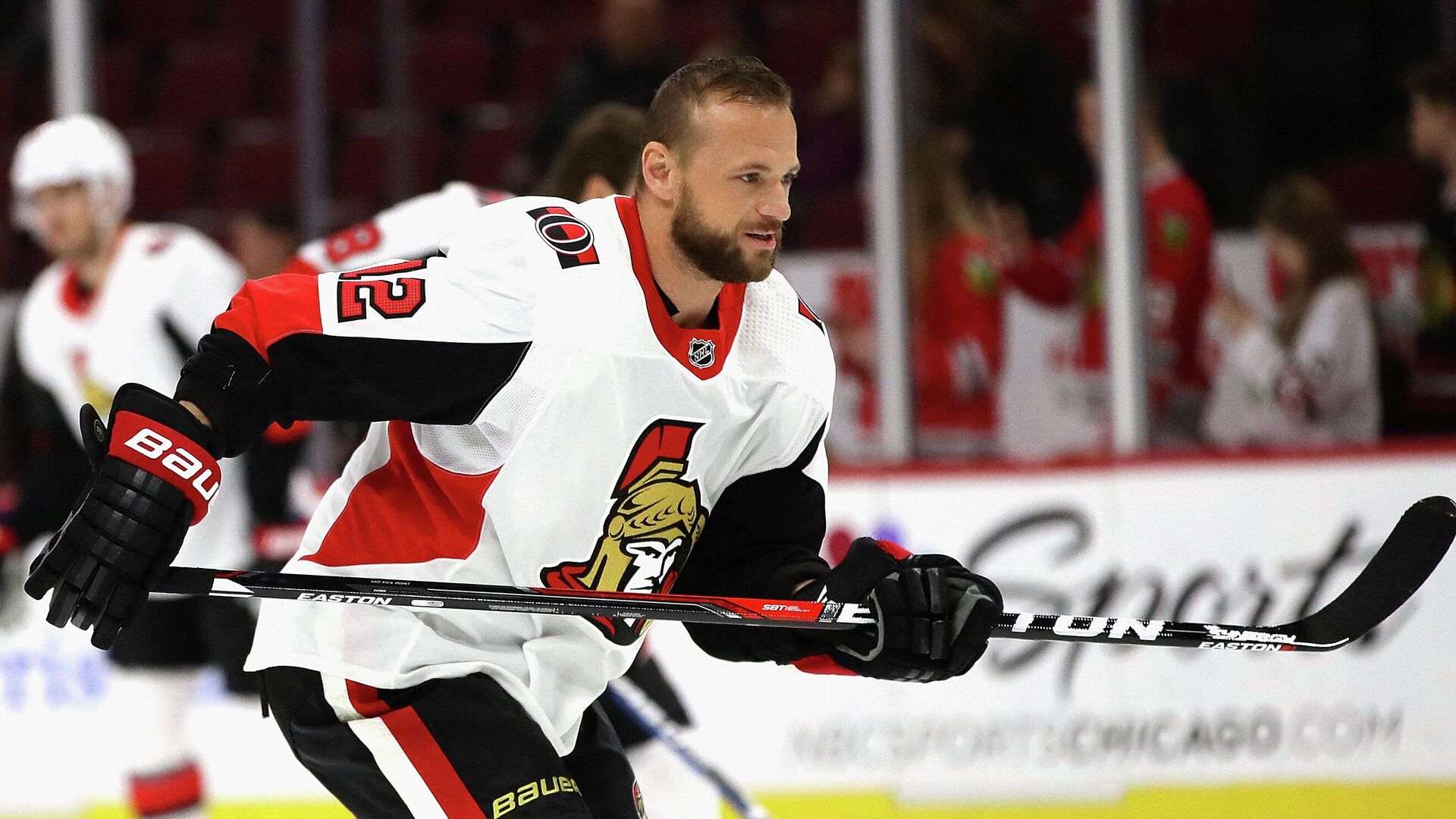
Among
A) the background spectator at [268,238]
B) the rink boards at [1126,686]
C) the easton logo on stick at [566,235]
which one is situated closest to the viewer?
the easton logo on stick at [566,235]

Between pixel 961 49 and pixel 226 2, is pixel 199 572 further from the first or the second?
pixel 226 2

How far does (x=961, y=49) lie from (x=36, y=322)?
240 centimetres

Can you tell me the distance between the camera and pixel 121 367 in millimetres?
4105

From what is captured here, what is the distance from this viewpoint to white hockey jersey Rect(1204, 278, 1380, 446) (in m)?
4.58

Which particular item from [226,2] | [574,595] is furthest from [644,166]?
[226,2]

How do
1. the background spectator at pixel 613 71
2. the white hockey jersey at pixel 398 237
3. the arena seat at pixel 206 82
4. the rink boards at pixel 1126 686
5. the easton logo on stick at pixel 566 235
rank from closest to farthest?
the easton logo on stick at pixel 566 235 < the white hockey jersey at pixel 398 237 < the rink boards at pixel 1126 686 < the background spectator at pixel 613 71 < the arena seat at pixel 206 82

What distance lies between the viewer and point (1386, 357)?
4.60 m

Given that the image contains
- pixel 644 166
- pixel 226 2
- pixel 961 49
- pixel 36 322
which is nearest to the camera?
pixel 644 166

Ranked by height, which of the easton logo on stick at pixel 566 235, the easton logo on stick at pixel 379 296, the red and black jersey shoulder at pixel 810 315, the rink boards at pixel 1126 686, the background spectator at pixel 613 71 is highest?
the background spectator at pixel 613 71

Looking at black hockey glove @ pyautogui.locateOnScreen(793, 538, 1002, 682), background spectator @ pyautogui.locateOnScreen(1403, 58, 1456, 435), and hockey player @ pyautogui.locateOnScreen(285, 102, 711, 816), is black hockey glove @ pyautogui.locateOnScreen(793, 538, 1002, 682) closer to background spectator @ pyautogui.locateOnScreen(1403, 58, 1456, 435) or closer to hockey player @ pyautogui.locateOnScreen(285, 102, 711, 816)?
hockey player @ pyautogui.locateOnScreen(285, 102, 711, 816)

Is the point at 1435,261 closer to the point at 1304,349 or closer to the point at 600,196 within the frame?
the point at 1304,349

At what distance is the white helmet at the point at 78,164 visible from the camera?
419 centimetres

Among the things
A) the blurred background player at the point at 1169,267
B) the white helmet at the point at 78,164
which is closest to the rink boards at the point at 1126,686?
the blurred background player at the point at 1169,267

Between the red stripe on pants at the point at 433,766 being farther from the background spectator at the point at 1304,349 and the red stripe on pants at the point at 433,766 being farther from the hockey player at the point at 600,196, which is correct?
the background spectator at the point at 1304,349
